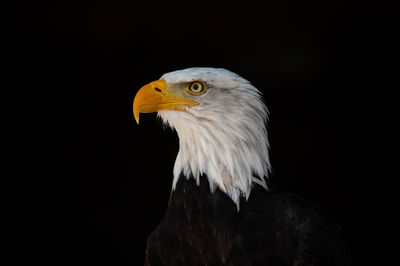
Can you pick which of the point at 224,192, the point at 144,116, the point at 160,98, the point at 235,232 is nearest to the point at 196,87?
the point at 160,98

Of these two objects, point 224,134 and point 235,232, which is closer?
point 235,232

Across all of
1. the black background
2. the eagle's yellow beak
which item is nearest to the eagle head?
the eagle's yellow beak

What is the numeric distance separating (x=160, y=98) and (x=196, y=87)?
0.21 meters

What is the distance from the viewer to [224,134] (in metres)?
2.52

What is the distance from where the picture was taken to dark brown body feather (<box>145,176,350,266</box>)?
7.82ft

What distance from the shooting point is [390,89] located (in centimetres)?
505

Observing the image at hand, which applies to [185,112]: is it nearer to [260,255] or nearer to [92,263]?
[260,255]

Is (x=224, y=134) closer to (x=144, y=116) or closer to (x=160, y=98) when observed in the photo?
(x=160, y=98)

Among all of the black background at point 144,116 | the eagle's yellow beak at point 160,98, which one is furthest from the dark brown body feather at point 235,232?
the black background at point 144,116

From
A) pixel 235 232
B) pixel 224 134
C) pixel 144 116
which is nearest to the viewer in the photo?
pixel 235 232

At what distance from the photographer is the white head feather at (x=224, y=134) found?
2.50 m

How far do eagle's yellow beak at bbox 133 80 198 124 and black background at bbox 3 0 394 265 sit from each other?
2185 mm

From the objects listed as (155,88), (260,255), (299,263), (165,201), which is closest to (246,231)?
(260,255)

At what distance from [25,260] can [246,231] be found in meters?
3.27
